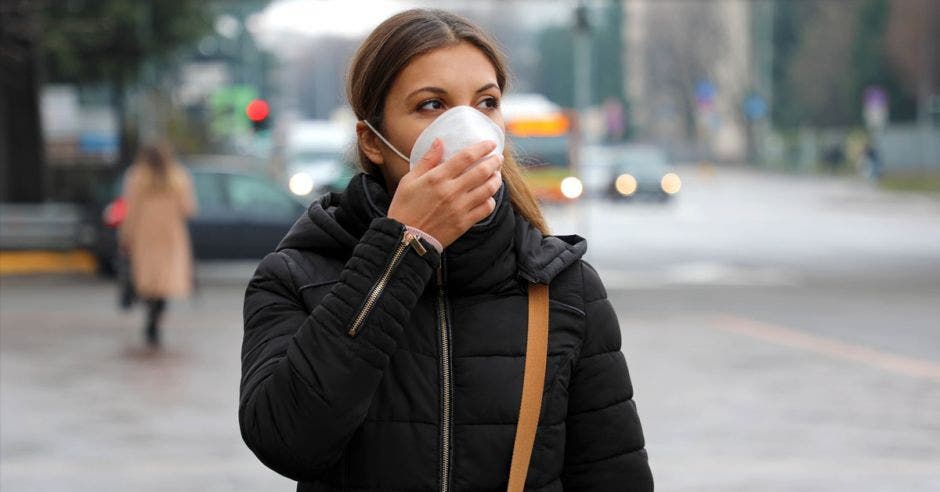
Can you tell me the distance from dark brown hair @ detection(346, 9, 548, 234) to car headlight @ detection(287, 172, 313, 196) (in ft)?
99.7

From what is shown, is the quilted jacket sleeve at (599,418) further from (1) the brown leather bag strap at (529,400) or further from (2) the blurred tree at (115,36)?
(2) the blurred tree at (115,36)

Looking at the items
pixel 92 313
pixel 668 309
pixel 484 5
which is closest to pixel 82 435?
pixel 92 313

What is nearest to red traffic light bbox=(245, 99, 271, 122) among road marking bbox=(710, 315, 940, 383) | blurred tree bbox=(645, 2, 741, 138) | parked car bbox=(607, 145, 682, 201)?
parked car bbox=(607, 145, 682, 201)

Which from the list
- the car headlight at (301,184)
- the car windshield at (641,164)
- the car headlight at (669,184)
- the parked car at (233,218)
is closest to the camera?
the parked car at (233,218)

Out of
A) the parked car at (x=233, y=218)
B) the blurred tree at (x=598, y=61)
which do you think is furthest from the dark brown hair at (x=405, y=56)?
the blurred tree at (x=598, y=61)

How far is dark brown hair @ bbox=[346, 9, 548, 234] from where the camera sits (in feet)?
7.81

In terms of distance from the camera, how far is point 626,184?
4734cm

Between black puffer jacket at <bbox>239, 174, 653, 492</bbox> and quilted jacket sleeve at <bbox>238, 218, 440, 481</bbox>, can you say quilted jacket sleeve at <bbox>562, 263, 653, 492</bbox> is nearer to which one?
black puffer jacket at <bbox>239, 174, 653, 492</bbox>

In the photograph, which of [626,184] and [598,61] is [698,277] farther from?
[598,61]

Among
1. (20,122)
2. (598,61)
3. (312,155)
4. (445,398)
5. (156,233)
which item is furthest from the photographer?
Answer: (598,61)

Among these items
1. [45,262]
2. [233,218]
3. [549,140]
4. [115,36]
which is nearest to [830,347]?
[233,218]

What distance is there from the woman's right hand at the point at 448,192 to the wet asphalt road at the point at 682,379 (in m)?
5.15

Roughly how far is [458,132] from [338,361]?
336 mm

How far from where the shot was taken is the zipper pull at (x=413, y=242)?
2246mm
